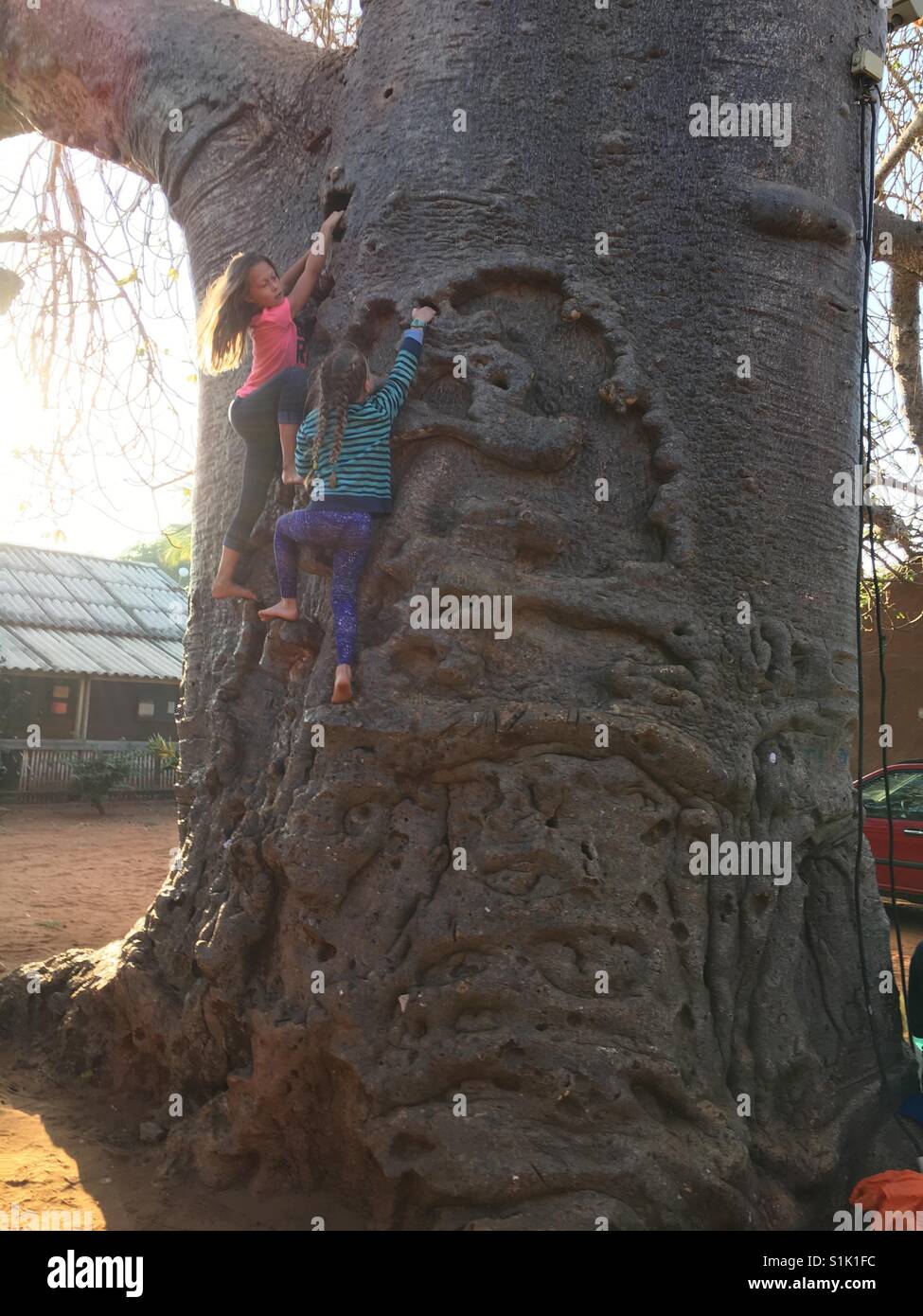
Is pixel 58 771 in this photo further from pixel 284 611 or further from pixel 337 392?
pixel 337 392

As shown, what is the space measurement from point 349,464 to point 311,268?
885 millimetres

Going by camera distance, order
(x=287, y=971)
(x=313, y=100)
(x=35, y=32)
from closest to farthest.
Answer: (x=287, y=971)
(x=313, y=100)
(x=35, y=32)

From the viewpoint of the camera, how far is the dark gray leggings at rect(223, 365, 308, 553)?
3541 mm

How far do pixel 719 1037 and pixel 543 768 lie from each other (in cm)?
91

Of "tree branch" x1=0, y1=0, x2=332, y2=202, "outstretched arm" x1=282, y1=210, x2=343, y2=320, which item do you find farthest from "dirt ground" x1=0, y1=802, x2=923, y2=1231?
"tree branch" x1=0, y1=0, x2=332, y2=202

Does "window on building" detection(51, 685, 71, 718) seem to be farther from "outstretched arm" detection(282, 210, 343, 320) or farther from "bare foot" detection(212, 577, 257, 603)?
"outstretched arm" detection(282, 210, 343, 320)

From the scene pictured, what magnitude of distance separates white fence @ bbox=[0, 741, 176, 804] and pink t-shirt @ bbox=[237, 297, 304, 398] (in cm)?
1162

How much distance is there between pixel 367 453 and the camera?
126 inches

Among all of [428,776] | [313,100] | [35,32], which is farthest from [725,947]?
[35,32]

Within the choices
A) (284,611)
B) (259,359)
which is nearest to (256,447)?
(259,359)

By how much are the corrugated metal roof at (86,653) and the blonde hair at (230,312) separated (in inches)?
500

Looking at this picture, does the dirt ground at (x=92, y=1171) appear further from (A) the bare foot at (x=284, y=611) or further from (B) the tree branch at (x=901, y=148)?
(B) the tree branch at (x=901, y=148)

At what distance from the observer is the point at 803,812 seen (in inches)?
128

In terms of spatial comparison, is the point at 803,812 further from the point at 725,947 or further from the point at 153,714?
the point at 153,714
